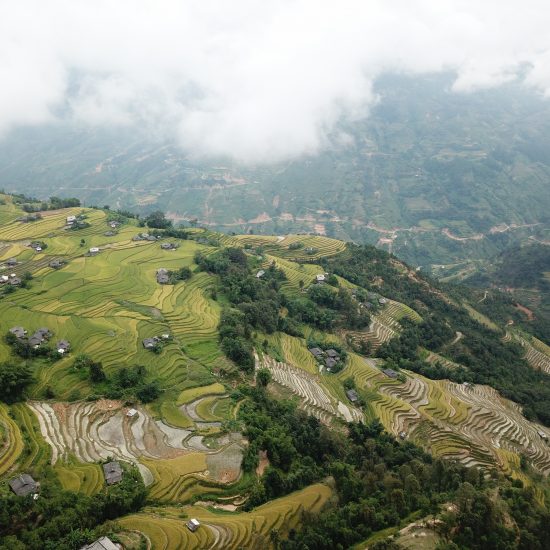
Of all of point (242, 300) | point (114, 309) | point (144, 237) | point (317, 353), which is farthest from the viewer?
point (144, 237)

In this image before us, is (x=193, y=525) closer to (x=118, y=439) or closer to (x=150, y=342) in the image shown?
(x=118, y=439)

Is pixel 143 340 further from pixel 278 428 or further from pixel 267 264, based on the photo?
pixel 267 264

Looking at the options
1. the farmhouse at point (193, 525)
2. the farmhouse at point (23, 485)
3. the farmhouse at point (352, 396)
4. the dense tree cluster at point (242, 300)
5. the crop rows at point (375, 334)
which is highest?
the farmhouse at point (23, 485)

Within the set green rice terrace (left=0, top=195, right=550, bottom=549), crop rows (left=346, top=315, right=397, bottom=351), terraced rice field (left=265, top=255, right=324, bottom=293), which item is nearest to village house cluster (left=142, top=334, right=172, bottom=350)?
green rice terrace (left=0, top=195, right=550, bottom=549)

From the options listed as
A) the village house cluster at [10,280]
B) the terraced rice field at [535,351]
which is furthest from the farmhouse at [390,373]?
the village house cluster at [10,280]

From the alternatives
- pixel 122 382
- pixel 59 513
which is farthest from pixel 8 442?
pixel 122 382

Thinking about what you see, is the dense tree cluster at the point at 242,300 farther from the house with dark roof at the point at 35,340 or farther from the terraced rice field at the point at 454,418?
the house with dark roof at the point at 35,340
